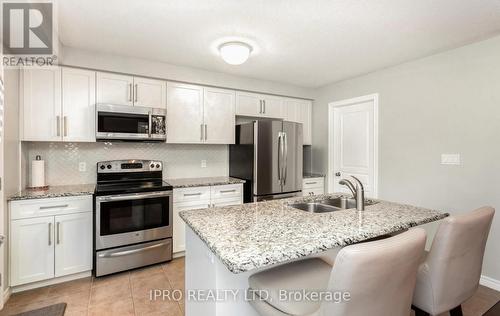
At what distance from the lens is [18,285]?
227cm

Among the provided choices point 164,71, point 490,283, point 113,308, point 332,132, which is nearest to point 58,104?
point 164,71

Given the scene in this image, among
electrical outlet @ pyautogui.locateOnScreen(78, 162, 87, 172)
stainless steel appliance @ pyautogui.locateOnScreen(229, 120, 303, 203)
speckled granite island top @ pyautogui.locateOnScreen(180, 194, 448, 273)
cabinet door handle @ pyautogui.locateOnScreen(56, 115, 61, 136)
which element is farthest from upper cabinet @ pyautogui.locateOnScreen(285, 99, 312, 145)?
cabinet door handle @ pyautogui.locateOnScreen(56, 115, 61, 136)

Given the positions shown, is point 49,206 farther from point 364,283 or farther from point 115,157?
point 364,283

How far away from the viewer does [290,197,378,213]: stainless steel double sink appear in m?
2.07

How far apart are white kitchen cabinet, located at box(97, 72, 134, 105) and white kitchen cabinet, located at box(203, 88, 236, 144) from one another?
94cm

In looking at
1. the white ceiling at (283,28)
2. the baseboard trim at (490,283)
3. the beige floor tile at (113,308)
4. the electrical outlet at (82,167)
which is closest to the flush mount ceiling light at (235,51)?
the white ceiling at (283,28)

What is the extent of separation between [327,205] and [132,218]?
2.03 metres

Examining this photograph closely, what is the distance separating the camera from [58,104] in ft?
8.63

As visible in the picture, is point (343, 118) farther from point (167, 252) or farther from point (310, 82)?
point (167, 252)

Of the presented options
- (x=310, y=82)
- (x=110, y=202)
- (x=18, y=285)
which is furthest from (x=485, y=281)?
(x=18, y=285)

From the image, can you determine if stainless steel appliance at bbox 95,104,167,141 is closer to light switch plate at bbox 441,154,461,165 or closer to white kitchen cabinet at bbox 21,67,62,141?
white kitchen cabinet at bbox 21,67,62,141

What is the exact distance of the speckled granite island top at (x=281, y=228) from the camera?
3.36 ft

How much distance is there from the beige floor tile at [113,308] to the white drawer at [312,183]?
9.02ft

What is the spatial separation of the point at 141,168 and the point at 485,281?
3.93 metres
